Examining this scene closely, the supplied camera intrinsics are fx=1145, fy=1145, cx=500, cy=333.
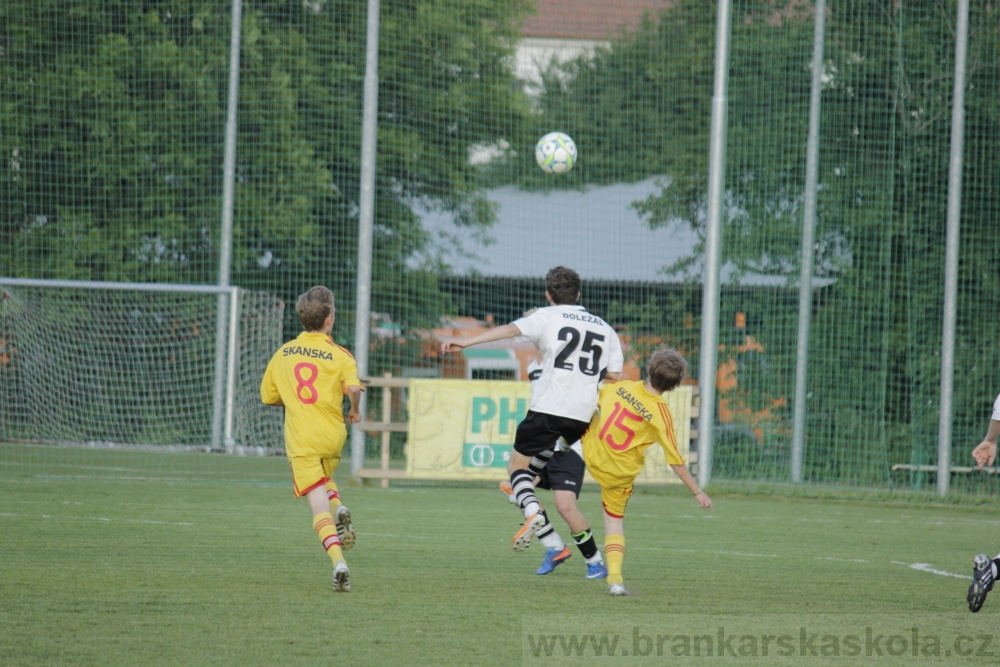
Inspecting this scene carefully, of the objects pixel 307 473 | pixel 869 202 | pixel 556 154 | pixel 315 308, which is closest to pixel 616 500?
pixel 307 473

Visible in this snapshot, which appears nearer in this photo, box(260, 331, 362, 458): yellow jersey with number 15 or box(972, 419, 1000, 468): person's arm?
box(260, 331, 362, 458): yellow jersey with number 15

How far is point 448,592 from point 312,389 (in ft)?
4.59

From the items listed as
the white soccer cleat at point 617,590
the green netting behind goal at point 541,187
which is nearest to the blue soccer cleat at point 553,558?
the white soccer cleat at point 617,590

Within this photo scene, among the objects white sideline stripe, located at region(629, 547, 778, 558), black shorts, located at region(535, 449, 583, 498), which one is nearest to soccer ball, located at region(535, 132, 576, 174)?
white sideline stripe, located at region(629, 547, 778, 558)

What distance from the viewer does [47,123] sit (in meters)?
17.2

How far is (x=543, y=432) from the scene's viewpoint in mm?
7406

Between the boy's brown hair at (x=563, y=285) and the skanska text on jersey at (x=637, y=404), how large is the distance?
34.1 inches

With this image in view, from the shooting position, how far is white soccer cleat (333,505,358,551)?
658cm

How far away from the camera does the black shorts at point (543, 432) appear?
7.35 m

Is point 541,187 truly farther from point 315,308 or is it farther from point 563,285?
point 315,308

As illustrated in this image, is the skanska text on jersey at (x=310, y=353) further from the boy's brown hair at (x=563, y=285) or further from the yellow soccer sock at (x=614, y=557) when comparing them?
the yellow soccer sock at (x=614, y=557)

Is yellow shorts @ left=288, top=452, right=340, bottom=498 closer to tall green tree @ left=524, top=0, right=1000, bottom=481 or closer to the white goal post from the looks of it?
the white goal post

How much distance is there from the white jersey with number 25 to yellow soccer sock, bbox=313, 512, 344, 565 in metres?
1.63

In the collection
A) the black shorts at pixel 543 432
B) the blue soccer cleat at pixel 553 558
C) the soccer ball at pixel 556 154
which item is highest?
the soccer ball at pixel 556 154
